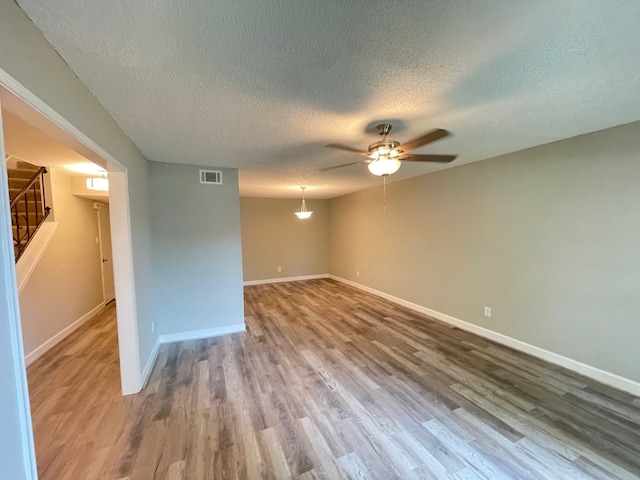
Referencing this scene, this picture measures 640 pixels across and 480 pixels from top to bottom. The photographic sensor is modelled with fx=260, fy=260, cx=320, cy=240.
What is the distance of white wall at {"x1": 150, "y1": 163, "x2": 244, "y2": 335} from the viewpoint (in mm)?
3480

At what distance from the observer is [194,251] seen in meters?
3.64

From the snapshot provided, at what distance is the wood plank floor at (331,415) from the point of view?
1664mm

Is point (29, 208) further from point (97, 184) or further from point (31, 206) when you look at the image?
point (97, 184)

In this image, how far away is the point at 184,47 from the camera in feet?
4.17

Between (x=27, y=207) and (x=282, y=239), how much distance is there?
4803 millimetres

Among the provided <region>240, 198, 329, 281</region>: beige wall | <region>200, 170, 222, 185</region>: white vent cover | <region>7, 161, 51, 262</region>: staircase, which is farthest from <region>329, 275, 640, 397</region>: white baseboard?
<region>7, 161, 51, 262</region>: staircase

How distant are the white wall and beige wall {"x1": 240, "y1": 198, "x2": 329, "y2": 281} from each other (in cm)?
314

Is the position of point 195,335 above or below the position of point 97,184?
below

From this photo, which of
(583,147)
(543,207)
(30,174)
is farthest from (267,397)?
(30,174)

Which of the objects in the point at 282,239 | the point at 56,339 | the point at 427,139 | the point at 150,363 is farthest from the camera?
the point at 282,239

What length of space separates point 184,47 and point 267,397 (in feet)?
8.64

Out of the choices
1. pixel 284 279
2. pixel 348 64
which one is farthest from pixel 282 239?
Answer: pixel 348 64

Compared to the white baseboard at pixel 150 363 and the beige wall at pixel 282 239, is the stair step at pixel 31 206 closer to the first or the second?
the white baseboard at pixel 150 363

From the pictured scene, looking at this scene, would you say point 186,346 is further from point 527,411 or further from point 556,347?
point 556,347
